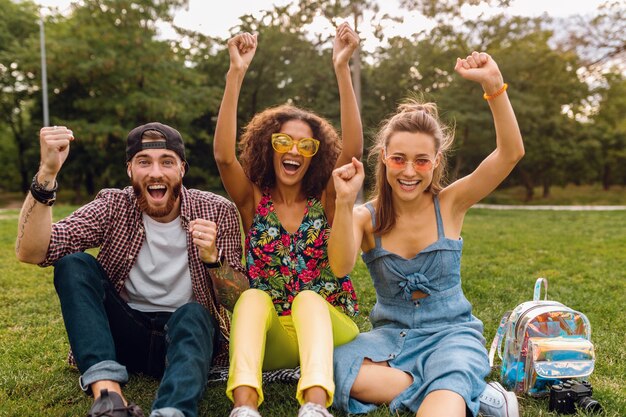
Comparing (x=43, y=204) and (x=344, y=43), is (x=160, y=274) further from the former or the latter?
(x=344, y=43)

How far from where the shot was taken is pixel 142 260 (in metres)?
3.12

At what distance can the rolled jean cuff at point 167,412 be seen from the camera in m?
2.23

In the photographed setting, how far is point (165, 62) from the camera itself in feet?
81.8

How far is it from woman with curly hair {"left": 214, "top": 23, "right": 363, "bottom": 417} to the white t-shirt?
1.28 ft

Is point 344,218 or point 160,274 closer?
point 344,218

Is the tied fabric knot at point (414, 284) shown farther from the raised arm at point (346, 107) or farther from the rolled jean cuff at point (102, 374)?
the rolled jean cuff at point (102, 374)

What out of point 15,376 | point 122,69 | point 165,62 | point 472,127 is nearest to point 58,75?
point 122,69

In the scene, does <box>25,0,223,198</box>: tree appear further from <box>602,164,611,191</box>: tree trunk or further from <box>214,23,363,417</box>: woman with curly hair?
<box>602,164,611,191</box>: tree trunk

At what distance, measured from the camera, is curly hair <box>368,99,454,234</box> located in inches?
123

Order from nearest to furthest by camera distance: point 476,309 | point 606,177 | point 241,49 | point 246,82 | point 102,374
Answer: point 102,374 → point 241,49 → point 476,309 → point 246,82 → point 606,177

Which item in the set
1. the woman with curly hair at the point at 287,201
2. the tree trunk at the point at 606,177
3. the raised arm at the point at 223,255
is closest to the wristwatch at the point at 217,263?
the raised arm at the point at 223,255

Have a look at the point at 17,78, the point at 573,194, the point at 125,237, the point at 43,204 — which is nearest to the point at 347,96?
the point at 125,237

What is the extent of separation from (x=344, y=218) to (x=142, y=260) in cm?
118

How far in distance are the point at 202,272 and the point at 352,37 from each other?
1641mm
